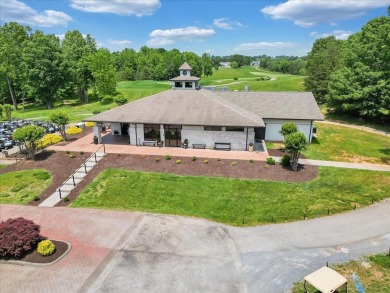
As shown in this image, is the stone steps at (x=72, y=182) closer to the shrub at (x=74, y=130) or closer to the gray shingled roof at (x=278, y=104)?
the shrub at (x=74, y=130)

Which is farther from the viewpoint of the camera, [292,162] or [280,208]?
[292,162]

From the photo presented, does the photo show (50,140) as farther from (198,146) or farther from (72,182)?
(198,146)

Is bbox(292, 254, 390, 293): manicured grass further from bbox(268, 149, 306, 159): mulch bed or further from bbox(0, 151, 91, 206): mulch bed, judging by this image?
bbox(0, 151, 91, 206): mulch bed

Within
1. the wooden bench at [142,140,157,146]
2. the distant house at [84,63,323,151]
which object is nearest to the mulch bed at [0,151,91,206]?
the distant house at [84,63,323,151]

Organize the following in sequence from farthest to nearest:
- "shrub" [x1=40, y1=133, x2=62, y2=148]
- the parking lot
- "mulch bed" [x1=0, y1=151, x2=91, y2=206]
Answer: "shrub" [x1=40, y1=133, x2=62, y2=148], the parking lot, "mulch bed" [x1=0, y1=151, x2=91, y2=206]

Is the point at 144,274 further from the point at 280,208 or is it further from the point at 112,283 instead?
the point at 280,208

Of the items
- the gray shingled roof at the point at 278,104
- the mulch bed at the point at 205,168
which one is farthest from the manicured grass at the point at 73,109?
the gray shingled roof at the point at 278,104

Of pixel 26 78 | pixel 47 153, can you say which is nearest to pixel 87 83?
pixel 26 78

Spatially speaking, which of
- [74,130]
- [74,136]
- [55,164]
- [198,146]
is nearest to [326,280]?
[198,146]

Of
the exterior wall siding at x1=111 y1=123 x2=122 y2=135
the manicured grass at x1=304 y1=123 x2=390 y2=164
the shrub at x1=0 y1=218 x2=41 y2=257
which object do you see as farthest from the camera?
the exterior wall siding at x1=111 y1=123 x2=122 y2=135
